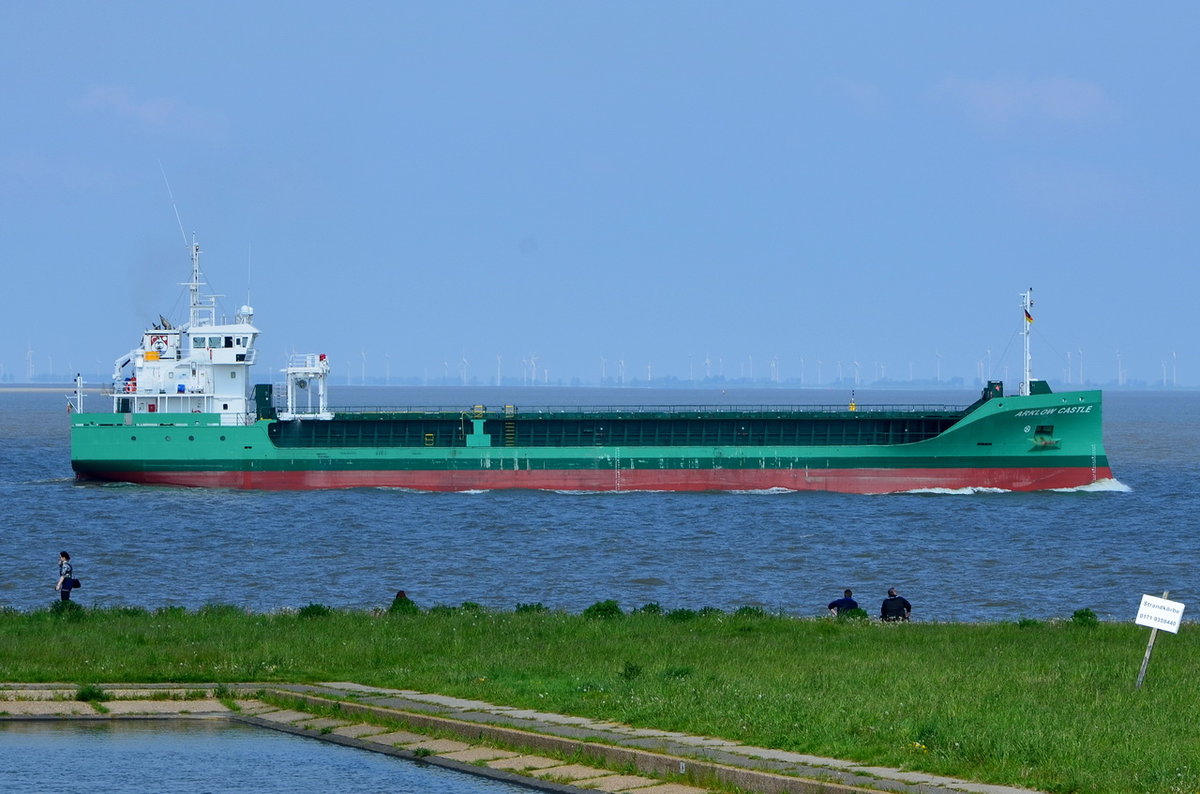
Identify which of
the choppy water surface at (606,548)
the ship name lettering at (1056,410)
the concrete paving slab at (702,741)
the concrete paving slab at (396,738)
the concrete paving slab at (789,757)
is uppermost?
the ship name lettering at (1056,410)

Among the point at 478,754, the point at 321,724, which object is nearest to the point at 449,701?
the point at 321,724

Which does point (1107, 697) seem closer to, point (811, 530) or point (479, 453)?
point (811, 530)

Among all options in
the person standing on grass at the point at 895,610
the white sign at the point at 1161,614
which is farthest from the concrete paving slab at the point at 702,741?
the person standing on grass at the point at 895,610

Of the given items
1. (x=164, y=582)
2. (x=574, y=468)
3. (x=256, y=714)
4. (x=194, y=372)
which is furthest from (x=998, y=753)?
(x=194, y=372)

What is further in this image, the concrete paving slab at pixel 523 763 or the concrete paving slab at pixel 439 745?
the concrete paving slab at pixel 439 745

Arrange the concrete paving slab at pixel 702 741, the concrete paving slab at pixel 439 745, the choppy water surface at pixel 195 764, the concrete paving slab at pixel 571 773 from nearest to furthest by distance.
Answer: the choppy water surface at pixel 195 764 < the concrete paving slab at pixel 571 773 < the concrete paving slab at pixel 702 741 < the concrete paving slab at pixel 439 745

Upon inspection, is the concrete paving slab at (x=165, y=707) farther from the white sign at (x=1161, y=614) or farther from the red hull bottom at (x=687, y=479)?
the red hull bottom at (x=687, y=479)

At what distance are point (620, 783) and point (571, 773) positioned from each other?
58 centimetres

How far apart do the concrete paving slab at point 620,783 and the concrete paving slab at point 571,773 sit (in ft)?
0.41

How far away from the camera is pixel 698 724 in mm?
15469

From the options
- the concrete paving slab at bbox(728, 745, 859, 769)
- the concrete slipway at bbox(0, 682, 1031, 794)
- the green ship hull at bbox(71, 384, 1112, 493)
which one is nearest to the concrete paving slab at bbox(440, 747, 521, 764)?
the concrete slipway at bbox(0, 682, 1031, 794)

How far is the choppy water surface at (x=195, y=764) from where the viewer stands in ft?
45.3

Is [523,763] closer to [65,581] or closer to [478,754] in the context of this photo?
[478,754]

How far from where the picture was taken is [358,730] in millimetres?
Answer: 16078
